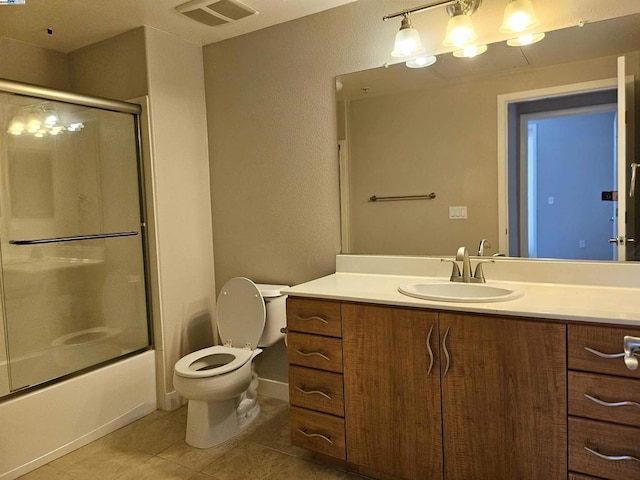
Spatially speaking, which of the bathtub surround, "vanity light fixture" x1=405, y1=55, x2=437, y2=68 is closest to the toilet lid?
the bathtub surround

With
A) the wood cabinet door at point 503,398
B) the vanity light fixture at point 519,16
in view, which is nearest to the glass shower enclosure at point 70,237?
the wood cabinet door at point 503,398

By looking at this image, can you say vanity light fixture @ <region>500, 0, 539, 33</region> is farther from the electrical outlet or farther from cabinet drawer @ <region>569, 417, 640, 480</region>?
cabinet drawer @ <region>569, 417, 640, 480</region>

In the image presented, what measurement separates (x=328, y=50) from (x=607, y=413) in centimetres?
210

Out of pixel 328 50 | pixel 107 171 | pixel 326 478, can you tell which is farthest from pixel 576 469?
pixel 107 171

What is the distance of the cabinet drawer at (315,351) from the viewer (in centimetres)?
197

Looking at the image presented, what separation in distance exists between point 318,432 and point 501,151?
1.54 meters

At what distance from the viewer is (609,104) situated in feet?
6.15

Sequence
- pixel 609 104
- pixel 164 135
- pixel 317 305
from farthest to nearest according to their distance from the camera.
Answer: pixel 164 135 < pixel 317 305 < pixel 609 104

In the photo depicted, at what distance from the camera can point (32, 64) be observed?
114 inches

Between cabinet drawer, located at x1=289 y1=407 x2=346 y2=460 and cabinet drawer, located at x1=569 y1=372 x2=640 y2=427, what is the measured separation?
3.06 feet

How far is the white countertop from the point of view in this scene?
149 cm

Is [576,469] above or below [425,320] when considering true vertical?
below

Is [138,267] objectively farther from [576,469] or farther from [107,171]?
[576,469]

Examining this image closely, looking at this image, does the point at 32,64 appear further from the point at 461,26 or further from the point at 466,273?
the point at 466,273
